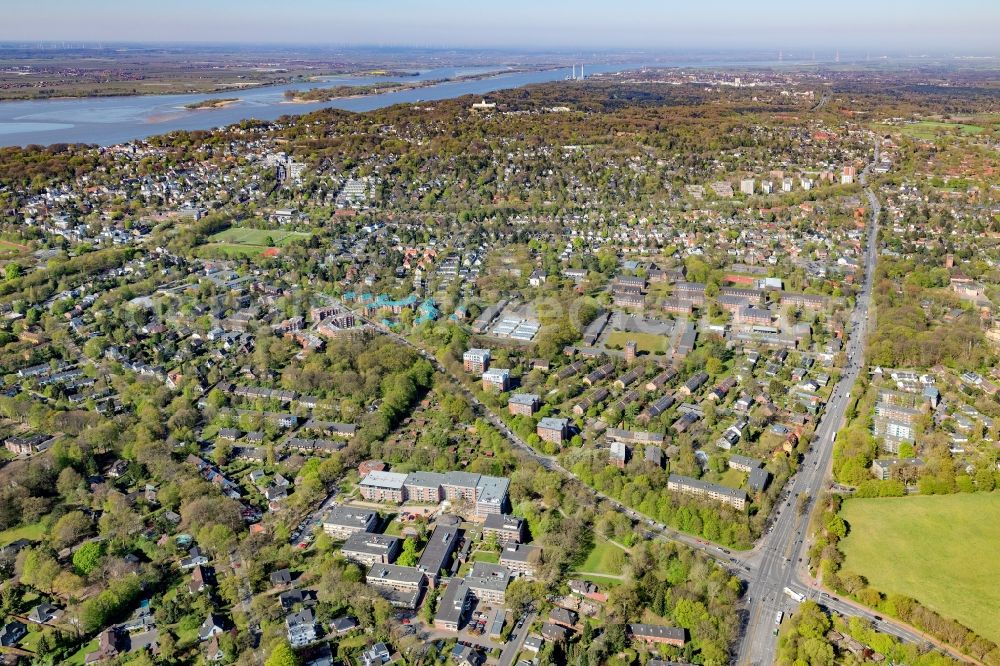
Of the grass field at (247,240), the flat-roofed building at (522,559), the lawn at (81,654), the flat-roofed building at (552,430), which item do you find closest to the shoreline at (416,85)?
the grass field at (247,240)

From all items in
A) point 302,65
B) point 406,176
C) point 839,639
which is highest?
point 302,65

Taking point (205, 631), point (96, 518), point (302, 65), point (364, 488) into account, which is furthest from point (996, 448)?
point (302, 65)

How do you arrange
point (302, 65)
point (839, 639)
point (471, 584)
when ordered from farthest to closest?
1. point (302, 65)
2. point (471, 584)
3. point (839, 639)

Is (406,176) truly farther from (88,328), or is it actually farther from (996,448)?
(996,448)

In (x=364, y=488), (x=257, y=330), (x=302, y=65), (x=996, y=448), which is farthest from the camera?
(x=302, y=65)

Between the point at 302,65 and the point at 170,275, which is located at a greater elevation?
the point at 302,65

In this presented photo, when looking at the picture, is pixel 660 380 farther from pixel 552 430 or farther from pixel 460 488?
pixel 460 488

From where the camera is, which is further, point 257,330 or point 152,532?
point 257,330

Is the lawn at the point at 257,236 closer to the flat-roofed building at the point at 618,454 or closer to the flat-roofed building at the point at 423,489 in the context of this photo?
the flat-roofed building at the point at 423,489
